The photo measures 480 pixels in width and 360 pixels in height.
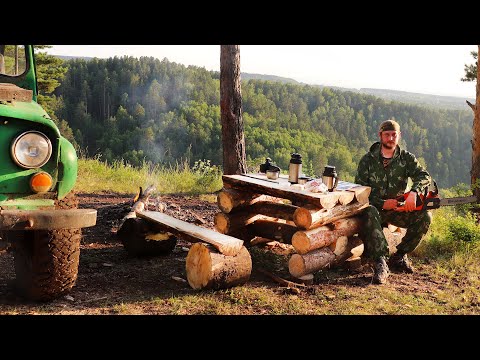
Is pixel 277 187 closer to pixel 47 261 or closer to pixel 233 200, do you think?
pixel 233 200

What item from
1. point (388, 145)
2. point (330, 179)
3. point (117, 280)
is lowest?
point (117, 280)

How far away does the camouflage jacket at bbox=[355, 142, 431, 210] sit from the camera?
5602 millimetres

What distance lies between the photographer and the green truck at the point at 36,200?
11.8 feet

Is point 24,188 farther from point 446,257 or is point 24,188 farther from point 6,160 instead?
point 446,257

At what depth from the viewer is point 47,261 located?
3.97 m

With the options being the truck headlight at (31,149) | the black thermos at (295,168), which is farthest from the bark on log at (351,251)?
the truck headlight at (31,149)

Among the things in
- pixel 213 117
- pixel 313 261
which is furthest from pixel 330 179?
pixel 213 117

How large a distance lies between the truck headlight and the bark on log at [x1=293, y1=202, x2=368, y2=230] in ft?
7.66

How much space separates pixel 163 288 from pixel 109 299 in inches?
21.1

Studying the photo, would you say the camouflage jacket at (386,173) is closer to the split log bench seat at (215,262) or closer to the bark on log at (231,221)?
the bark on log at (231,221)

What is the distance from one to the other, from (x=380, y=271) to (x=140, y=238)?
2496 mm

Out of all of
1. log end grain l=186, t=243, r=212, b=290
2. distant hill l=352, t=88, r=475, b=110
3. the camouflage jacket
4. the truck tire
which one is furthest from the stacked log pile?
distant hill l=352, t=88, r=475, b=110

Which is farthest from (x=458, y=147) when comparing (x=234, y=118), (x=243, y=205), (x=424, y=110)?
(x=243, y=205)

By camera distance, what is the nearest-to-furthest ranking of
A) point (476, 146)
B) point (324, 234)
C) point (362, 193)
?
point (324, 234)
point (362, 193)
point (476, 146)
